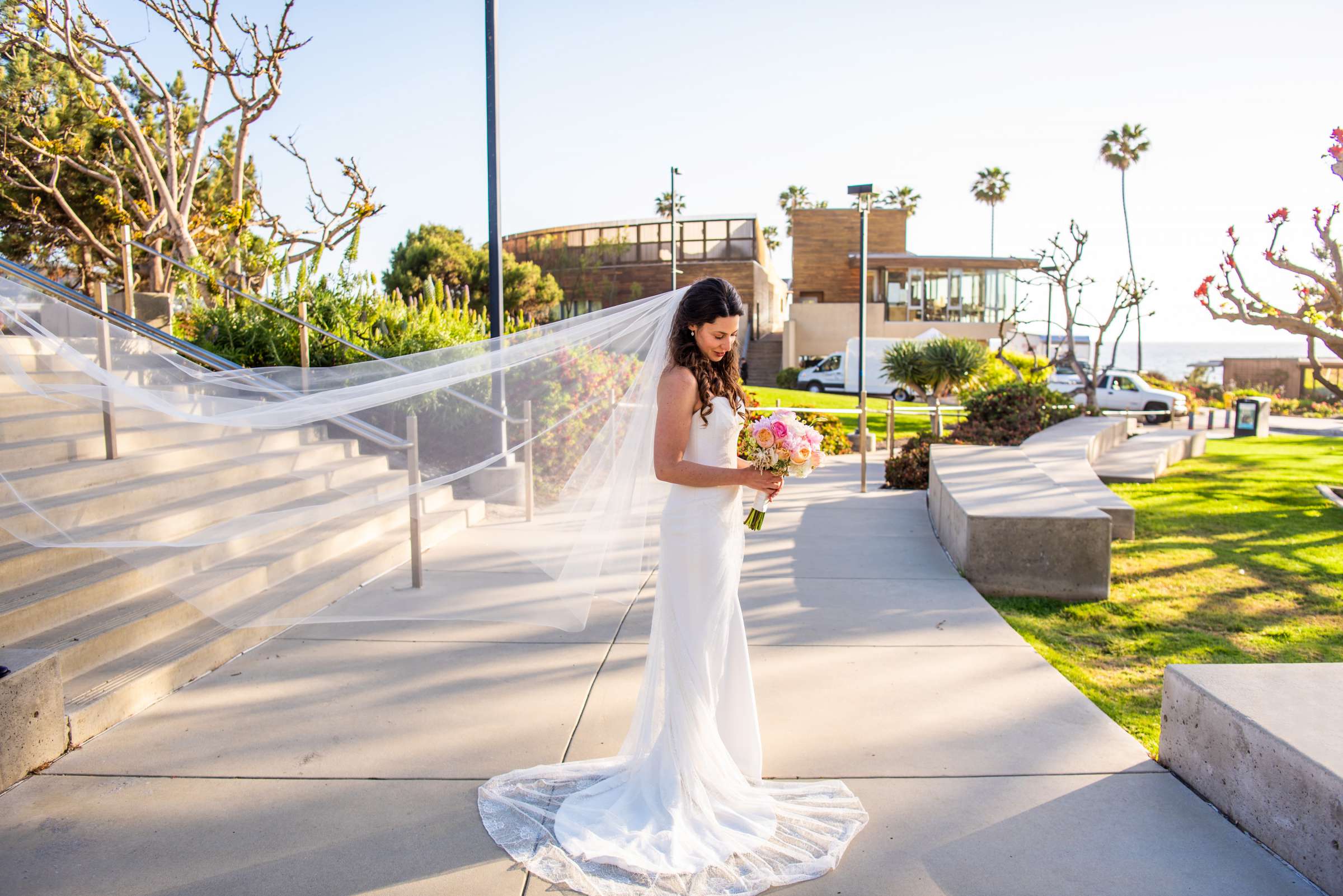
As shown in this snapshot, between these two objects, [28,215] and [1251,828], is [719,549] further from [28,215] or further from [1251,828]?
[28,215]

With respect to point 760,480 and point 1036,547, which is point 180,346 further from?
point 1036,547

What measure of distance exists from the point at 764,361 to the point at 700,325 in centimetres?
3680

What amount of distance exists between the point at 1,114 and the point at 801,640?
2005 centimetres

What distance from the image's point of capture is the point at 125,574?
4.65 m

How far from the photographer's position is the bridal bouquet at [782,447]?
130 inches

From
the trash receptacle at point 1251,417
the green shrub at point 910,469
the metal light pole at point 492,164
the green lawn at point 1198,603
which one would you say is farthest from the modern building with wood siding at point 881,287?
the metal light pole at point 492,164

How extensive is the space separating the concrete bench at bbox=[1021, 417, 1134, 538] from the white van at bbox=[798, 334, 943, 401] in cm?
1594

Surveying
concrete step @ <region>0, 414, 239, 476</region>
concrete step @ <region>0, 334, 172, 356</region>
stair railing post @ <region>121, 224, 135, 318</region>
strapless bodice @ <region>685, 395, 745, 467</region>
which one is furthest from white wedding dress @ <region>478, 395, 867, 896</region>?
stair railing post @ <region>121, 224, 135, 318</region>

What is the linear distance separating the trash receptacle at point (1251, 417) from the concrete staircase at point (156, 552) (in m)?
20.4

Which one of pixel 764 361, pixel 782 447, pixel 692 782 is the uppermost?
pixel 764 361

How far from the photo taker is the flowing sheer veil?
3.84 meters

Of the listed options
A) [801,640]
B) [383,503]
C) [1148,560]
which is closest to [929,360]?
[1148,560]

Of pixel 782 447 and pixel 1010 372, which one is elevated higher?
pixel 1010 372

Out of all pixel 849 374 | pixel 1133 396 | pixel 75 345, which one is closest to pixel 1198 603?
pixel 75 345
